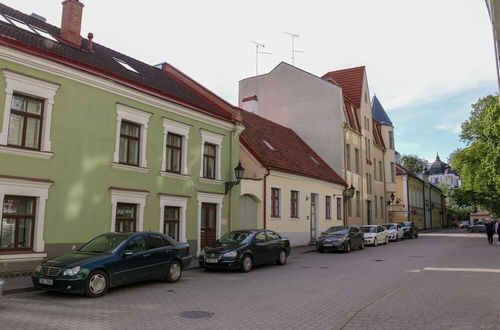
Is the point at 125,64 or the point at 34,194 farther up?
the point at 125,64

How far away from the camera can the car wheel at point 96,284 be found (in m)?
9.62

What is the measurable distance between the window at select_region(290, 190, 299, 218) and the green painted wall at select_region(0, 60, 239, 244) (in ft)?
35.3

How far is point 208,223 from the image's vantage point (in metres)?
19.6

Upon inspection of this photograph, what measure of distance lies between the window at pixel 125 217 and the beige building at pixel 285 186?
6763 mm

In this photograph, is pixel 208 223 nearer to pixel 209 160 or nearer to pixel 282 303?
pixel 209 160

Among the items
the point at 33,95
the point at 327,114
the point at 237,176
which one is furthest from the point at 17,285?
the point at 327,114

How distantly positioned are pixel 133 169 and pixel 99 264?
249 inches

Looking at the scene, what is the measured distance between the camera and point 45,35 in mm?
15445

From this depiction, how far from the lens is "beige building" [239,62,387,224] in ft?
109

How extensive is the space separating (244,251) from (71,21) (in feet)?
35.8

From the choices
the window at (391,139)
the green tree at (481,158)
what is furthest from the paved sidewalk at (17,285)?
the window at (391,139)

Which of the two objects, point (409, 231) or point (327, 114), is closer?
point (327, 114)

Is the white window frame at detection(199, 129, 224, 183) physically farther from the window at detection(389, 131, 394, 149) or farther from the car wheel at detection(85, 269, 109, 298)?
the window at detection(389, 131, 394, 149)

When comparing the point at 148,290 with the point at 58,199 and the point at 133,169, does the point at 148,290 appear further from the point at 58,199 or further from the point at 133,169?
the point at 133,169
